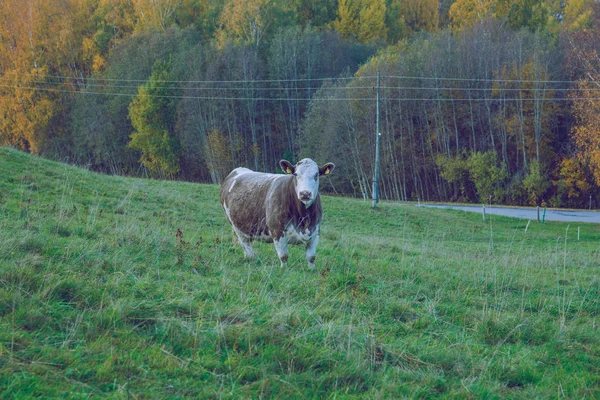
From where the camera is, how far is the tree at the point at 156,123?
5556 cm

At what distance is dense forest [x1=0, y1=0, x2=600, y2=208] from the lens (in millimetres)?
45406

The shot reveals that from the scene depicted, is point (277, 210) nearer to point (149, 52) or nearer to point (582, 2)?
point (149, 52)

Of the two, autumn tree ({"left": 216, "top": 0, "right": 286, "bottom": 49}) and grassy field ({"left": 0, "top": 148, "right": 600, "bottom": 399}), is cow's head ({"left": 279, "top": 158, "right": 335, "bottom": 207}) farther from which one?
autumn tree ({"left": 216, "top": 0, "right": 286, "bottom": 49})

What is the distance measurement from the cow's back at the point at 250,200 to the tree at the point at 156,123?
46565 millimetres

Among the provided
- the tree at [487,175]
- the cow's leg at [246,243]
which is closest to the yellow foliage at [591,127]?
the tree at [487,175]

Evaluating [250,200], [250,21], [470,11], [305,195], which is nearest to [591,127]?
[470,11]

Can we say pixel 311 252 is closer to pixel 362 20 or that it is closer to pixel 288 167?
pixel 288 167

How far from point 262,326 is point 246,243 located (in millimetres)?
5000

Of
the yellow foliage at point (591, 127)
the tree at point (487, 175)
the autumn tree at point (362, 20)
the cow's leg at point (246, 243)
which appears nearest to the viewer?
the cow's leg at point (246, 243)

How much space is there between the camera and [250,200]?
10.3m

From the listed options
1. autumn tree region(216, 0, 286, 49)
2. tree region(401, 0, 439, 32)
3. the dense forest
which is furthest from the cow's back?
tree region(401, 0, 439, 32)

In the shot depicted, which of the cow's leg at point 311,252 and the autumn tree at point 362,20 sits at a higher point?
the autumn tree at point 362,20

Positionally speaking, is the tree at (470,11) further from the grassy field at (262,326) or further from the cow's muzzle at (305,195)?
the grassy field at (262,326)

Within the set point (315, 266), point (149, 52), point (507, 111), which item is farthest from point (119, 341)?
point (149, 52)
